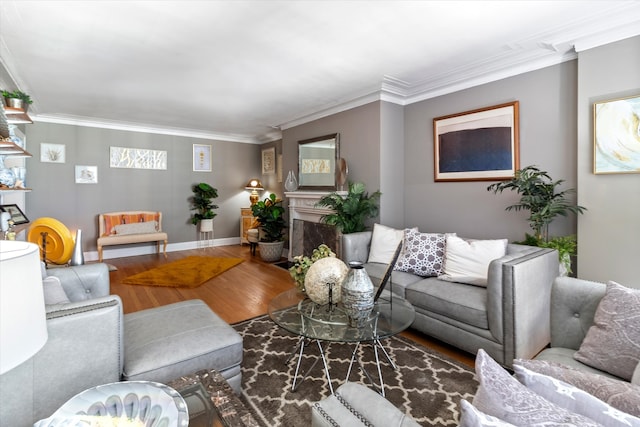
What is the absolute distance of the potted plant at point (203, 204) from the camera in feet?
21.6

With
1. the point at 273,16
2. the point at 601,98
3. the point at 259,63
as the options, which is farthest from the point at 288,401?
the point at 601,98

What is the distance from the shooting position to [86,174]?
563 cm

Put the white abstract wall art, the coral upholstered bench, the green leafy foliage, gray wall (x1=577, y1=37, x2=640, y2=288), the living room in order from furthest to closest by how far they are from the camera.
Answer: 1. the white abstract wall art
2. the green leafy foliage
3. the coral upholstered bench
4. the living room
5. gray wall (x1=577, y1=37, x2=640, y2=288)

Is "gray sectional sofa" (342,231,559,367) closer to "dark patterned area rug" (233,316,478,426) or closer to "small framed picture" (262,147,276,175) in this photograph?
"dark patterned area rug" (233,316,478,426)

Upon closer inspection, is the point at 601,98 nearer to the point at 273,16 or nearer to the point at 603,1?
the point at 603,1

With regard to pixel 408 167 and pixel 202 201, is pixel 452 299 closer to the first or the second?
pixel 408 167

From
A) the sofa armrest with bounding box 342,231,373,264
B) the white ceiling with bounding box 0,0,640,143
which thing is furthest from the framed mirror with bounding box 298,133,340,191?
the sofa armrest with bounding box 342,231,373,264


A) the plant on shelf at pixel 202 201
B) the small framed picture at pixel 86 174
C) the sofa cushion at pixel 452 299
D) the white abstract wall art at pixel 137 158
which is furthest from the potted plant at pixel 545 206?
the small framed picture at pixel 86 174

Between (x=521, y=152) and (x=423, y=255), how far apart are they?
56.2 inches

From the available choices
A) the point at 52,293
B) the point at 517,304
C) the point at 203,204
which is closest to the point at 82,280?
the point at 52,293

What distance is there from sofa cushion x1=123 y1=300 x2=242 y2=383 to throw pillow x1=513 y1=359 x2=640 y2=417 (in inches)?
57.5

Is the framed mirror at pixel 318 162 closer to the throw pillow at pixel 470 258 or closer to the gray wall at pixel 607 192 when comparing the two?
the throw pillow at pixel 470 258

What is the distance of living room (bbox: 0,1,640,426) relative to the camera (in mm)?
2523

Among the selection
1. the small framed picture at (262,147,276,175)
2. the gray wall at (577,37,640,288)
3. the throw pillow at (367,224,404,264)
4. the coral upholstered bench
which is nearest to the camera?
the gray wall at (577,37,640,288)
